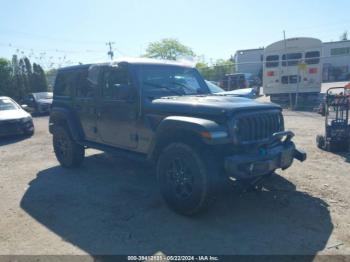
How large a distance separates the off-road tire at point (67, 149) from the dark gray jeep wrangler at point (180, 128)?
0.36 metres

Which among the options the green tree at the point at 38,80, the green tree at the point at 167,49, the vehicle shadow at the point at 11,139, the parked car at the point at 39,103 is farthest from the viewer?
the green tree at the point at 167,49

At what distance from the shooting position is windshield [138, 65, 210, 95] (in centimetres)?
491

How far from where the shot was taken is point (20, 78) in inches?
930

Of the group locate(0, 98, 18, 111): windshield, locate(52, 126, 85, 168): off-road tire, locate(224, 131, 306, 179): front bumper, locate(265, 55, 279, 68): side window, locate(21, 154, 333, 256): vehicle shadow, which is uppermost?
locate(265, 55, 279, 68): side window

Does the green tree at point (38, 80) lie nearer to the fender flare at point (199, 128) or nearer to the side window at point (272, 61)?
the side window at point (272, 61)

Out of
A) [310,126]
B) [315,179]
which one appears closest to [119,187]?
[315,179]

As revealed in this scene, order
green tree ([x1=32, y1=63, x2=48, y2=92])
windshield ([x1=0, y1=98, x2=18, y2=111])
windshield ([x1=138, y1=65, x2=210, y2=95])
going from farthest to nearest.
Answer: green tree ([x1=32, y1=63, x2=48, y2=92]) → windshield ([x1=0, y1=98, x2=18, y2=111]) → windshield ([x1=138, y1=65, x2=210, y2=95])

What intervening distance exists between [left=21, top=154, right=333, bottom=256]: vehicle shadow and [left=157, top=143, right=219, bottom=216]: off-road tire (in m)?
0.22

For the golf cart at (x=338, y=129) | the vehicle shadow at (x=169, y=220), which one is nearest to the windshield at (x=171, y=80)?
the vehicle shadow at (x=169, y=220)

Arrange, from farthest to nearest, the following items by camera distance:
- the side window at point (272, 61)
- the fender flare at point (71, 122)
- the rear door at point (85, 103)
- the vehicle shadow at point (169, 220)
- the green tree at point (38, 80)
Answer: the green tree at point (38, 80) < the side window at point (272, 61) < the fender flare at point (71, 122) < the rear door at point (85, 103) < the vehicle shadow at point (169, 220)

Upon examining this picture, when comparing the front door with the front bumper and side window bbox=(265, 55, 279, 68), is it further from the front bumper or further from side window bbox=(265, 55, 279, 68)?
side window bbox=(265, 55, 279, 68)

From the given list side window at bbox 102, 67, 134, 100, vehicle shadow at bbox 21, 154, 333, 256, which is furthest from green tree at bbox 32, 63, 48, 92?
side window at bbox 102, 67, 134, 100

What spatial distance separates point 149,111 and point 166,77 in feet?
2.85

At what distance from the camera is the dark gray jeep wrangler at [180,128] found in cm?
378
